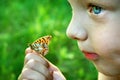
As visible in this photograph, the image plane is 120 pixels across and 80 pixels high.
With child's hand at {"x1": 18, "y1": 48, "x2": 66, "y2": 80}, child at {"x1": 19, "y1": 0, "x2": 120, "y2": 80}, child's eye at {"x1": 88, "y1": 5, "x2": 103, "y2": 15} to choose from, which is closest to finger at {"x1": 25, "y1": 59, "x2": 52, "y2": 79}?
child's hand at {"x1": 18, "y1": 48, "x2": 66, "y2": 80}

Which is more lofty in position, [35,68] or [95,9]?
[95,9]

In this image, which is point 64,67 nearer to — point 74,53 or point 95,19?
point 74,53

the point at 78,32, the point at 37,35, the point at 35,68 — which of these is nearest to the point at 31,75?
the point at 35,68

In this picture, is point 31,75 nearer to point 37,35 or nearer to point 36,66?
point 36,66

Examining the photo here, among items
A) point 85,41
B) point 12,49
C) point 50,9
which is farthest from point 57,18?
point 85,41

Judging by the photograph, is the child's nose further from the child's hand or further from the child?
the child's hand
